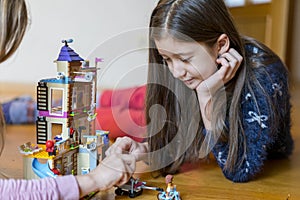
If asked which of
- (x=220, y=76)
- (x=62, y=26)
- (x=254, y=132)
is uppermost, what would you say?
(x=62, y=26)

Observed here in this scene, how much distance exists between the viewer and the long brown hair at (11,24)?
66 cm

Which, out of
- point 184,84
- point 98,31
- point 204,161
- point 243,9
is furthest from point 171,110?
point 243,9

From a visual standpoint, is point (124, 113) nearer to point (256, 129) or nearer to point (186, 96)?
point (186, 96)

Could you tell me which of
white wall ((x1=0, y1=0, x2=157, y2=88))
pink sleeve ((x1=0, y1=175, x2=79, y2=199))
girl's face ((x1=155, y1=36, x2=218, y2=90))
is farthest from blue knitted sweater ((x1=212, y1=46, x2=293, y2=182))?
white wall ((x1=0, y1=0, x2=157, y2=88))

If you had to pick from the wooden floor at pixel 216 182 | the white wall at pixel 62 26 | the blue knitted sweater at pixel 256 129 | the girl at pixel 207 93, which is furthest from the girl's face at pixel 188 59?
the white wall at pixel 62 26

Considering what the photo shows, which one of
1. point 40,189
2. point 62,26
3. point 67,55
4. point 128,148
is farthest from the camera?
point 62,26

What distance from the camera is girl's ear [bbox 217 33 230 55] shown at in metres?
0.92

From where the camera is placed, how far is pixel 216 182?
961mm

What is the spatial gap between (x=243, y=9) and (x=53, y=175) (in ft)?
9.77

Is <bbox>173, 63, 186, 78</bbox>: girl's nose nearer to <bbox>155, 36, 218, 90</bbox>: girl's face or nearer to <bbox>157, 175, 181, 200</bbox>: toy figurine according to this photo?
<bbox>155, 36, 218, 90</bbox>: girl's face

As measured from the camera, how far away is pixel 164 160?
39.6 inches

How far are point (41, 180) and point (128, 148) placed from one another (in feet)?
0.84

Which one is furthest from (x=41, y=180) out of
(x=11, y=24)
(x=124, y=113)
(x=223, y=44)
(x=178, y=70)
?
(x=124, y=113)

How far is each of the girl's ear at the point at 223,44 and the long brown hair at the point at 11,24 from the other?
42 cm
